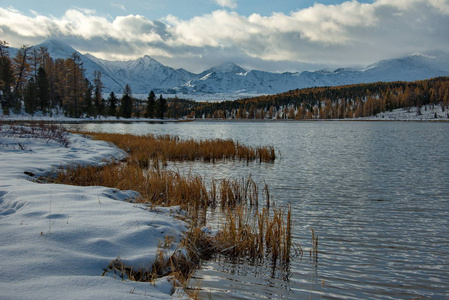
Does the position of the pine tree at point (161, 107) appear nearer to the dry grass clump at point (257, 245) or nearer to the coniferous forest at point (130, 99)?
the coniferous forest at point (130, 99)

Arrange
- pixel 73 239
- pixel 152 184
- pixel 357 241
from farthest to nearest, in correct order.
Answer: pixel 152 184, pixel 357 241, pixel 73 239

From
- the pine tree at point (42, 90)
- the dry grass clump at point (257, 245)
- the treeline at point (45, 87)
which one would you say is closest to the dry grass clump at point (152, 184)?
the dry grass clump at point (257, 245)

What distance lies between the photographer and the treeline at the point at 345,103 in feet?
471

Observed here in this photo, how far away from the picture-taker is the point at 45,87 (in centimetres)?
6456

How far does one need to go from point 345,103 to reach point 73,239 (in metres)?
184

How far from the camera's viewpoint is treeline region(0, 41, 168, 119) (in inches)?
2354

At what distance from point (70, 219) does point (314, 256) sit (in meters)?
4.64

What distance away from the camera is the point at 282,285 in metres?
4.70

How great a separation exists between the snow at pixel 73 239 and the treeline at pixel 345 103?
505ft

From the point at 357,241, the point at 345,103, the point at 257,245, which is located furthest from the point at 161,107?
the point at 345,103

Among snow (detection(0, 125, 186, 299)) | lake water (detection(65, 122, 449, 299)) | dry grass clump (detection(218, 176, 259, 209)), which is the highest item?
snow (detection(0, 125, 186, 299))

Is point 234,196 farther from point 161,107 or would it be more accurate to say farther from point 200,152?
point 161,107

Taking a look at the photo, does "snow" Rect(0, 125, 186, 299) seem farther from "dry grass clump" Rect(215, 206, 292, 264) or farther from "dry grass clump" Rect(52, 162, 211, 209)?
"dry grass clump" Rect(52, 162, 211, 209)

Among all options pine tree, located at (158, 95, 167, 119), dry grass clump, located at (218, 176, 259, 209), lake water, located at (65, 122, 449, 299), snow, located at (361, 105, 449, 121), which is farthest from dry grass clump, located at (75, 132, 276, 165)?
snow, located at (361, 105, 449, 121)
